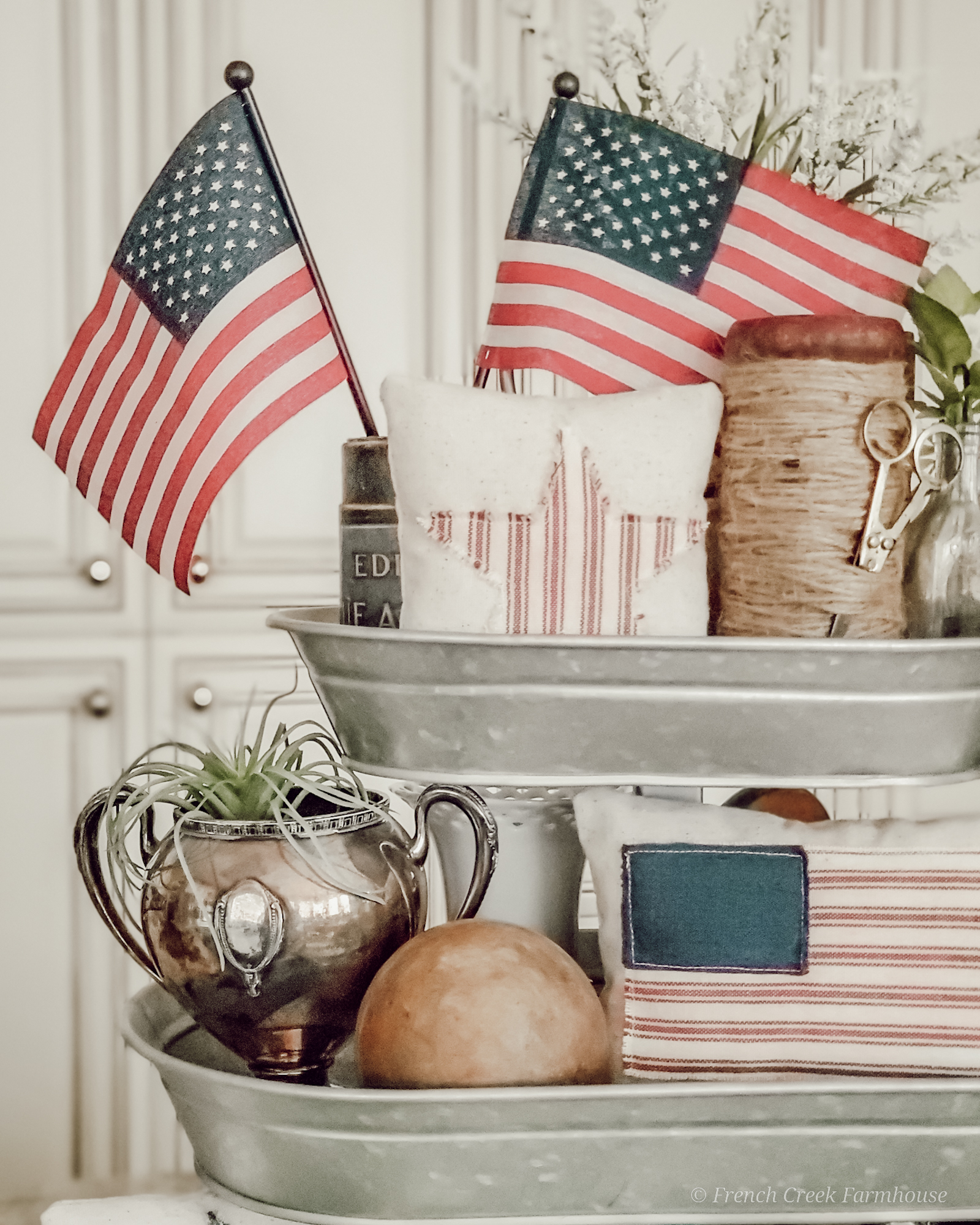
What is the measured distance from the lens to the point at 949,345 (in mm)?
840

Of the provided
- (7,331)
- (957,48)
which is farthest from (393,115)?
(957,48)

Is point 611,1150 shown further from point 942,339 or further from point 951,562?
point 942,339

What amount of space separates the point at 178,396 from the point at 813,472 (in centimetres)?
58

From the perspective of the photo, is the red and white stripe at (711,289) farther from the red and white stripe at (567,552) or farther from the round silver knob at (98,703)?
the round silver knob at (98,703)

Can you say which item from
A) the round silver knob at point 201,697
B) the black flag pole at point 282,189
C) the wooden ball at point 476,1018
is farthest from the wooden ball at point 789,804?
the round silver knob at point 201,697

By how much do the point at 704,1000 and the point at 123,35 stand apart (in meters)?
1.65

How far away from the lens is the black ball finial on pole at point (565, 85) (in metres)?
0.92

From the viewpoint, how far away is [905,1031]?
72 cm

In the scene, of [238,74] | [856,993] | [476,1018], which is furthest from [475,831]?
[238,74]

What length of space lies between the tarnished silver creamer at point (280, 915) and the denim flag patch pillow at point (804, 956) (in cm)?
13

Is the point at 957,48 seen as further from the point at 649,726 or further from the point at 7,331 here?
the point at 649,726

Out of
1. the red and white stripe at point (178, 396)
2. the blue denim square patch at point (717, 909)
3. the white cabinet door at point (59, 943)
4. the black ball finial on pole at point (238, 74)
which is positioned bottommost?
the white cabinet door at point (59, 943)

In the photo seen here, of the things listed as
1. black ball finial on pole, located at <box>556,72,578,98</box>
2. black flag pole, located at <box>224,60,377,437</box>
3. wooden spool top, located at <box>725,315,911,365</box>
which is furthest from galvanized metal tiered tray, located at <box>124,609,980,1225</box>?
black ball finial on pole, located at <box>556,72,578,98</box>

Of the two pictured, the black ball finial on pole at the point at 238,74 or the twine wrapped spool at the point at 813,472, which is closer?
the twine wrapped spool at the point at 813,472
